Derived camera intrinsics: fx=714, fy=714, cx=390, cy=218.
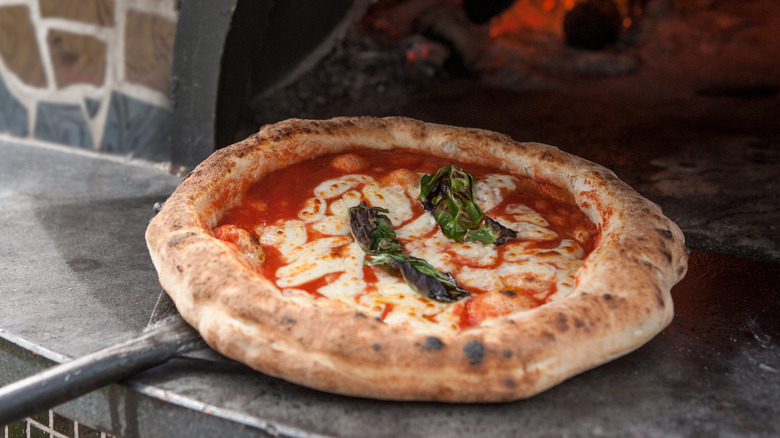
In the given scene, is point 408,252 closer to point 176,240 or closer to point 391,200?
point 391,200

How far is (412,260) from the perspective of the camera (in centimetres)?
248

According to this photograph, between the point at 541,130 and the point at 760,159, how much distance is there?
4.75 ft

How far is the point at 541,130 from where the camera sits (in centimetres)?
522

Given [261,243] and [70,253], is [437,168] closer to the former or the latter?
[261,243]

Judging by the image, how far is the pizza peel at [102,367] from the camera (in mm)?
1909

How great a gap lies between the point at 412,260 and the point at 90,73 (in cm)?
355

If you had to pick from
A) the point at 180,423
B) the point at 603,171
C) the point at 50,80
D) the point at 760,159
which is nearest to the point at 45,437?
the point at 180,423

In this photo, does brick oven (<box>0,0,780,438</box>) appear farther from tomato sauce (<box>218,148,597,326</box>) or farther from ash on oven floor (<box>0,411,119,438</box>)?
tomato sauce (<box>218,148,597,326</box>)

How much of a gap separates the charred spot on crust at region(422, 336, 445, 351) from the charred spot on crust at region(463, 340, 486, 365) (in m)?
0.07

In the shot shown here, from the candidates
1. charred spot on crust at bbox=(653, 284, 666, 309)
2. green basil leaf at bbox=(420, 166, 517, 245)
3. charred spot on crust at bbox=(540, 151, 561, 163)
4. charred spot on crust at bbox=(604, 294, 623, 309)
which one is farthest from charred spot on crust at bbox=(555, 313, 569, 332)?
charred spot on crust at bbox=(540, 151, 561, 163)

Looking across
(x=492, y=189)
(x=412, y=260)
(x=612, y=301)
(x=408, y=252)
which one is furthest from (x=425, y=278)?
(x=492, y=189)

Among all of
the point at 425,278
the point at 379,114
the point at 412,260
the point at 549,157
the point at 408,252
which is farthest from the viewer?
the point at 379,114

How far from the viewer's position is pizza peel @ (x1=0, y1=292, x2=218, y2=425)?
191 centimetres

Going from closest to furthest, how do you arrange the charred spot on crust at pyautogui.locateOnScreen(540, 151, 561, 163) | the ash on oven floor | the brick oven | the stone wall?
the brick oven
the ash on oven floor
the charred spot on crust at pyautogui.locateOnScreen(540, 151, 561, 163)
the stone wall
